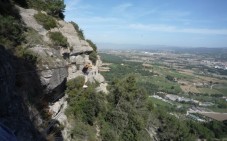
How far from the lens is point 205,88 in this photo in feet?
365

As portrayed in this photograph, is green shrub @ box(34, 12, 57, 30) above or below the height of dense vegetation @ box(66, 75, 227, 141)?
above

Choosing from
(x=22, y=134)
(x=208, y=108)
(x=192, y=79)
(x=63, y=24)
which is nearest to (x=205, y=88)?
(x=192, y=79)

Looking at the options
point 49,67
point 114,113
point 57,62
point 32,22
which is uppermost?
point 32,22

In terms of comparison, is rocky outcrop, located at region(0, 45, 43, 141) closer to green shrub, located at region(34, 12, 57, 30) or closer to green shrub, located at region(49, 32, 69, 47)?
green shrub, located at region(49, 32, 69, 47)

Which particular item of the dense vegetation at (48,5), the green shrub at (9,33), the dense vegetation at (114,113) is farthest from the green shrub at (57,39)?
the dense vegetation at (48,5)

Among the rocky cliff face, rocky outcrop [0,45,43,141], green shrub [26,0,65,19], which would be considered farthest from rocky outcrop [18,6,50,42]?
rocky outcrop [0,45,43,141]

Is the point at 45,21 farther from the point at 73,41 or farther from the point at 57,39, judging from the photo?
the point at 73,41

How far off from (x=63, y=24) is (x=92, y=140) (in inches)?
417

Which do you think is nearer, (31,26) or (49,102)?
(49,102)

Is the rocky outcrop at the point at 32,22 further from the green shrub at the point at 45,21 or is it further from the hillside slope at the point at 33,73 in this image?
the green shrub at the point at 45,21

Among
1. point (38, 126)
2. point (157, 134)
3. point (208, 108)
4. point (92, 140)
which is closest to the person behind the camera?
point (38, 126)

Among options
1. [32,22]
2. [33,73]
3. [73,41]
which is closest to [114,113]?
[73,41]

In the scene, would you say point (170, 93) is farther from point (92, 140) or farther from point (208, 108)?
point (92, 140)

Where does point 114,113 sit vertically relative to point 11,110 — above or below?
below
